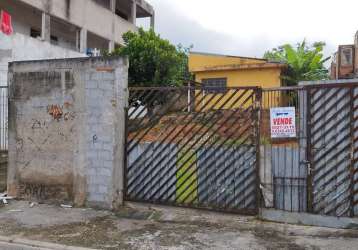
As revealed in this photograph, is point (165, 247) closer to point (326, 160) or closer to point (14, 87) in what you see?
point (326, 160)

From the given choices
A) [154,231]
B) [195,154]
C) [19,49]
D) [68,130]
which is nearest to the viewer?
[154,231]

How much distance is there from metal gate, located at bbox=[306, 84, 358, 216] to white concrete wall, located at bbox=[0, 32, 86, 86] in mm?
10370

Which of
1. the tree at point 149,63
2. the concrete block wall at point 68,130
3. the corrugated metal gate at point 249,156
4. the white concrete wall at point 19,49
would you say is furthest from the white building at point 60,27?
the corrugated metal gate at point 249,156

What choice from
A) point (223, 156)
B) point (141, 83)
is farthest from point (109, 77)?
point (141, 83)

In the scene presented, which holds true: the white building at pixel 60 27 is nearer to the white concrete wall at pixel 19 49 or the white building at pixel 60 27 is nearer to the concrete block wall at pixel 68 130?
the white concrete wall at pixel 19 49

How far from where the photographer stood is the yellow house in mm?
19203

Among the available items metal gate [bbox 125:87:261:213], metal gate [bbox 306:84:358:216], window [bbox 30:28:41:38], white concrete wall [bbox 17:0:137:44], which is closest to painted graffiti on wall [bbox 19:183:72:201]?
metal gate [bbox 125:87:261:213]

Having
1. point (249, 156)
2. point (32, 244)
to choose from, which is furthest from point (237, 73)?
point (32, 244)

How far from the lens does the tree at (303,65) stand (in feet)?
67.6

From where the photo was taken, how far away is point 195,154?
278 inches

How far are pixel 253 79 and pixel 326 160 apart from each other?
13.7 metres

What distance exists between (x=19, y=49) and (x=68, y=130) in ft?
24.0

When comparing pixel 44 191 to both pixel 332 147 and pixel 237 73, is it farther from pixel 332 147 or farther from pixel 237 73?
pixel 237 73

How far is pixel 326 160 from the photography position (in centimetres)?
629
